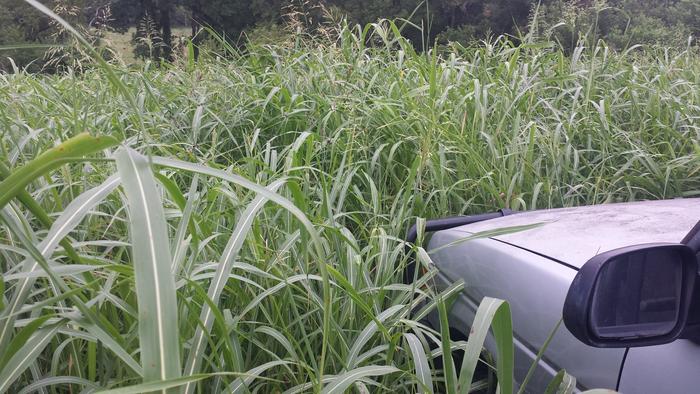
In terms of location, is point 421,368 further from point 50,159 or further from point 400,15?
point 400,15

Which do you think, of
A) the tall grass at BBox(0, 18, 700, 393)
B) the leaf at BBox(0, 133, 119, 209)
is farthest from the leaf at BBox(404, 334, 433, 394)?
the leaf at BBox(0, 133, 119, 209)

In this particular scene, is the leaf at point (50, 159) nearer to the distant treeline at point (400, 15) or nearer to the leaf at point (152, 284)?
the leaf at point (152, 284)

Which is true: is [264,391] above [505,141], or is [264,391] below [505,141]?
below

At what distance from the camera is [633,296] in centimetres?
116

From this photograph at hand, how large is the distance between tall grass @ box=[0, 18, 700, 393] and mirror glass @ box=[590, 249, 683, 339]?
35 centimetres

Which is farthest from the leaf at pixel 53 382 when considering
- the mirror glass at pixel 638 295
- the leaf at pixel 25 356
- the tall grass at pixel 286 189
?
the mirror glass at pixel 638 295

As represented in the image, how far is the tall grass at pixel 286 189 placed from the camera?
1304 mm

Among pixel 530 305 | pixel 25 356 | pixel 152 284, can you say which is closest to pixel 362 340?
pixel 530 305

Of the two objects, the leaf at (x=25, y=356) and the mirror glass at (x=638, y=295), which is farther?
the leaf at (x=25, y=356)

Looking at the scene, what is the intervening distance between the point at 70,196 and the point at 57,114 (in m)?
1.27

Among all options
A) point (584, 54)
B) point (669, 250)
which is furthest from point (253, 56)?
point (669, 250)

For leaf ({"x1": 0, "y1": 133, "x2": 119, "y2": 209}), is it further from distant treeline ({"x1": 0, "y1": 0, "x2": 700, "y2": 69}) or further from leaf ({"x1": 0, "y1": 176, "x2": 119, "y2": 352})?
distant treeline ({"x1": 0, "y1": 0, "x2": 700, "y2": 69})

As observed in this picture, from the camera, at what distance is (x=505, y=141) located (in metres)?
3.44

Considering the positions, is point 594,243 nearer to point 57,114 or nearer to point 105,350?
point 105,350
